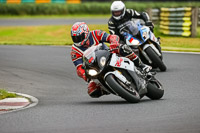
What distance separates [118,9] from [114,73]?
193 inches

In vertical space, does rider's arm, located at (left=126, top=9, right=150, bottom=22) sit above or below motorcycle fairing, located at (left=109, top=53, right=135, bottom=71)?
below

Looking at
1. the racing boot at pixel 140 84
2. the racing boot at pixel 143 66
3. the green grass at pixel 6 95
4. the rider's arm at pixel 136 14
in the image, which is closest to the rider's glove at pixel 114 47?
the racing boot at pixel 140 84

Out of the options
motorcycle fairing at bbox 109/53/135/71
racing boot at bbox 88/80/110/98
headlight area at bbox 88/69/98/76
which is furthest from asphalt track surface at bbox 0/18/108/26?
A: headlight area at bbox 88/69/98/76

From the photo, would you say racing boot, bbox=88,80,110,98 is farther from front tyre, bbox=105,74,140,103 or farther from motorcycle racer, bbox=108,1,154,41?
motorcycle racer, bbox=108,1,154,41

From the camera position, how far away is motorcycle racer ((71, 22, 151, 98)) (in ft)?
31.4

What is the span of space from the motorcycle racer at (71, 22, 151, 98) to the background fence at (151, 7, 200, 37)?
13.3 m

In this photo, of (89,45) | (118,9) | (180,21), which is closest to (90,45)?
(89,45)

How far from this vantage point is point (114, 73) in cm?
884

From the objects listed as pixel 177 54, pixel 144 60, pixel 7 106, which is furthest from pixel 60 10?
pixel 7 106

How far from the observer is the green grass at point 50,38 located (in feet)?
68.2

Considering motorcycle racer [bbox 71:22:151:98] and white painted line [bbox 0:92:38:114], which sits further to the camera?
motorcycle racer [bbox 71:22:151:98]

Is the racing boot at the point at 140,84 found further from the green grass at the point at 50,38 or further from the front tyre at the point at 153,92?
the green grass at the point at 50,38

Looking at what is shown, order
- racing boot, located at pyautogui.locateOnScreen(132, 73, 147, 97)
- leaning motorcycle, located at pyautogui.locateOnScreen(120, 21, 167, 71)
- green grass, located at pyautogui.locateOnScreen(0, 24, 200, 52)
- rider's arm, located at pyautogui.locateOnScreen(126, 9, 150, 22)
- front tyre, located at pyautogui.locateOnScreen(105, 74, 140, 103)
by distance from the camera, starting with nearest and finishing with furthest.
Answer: front tyre, located at pyautogui.locateOnScreen(105, 74, 140, 103) → racing boot, located at pyautogui.locateOnScreen(132, 73, 147, 97) → leaning motorcycle, located at pyautogui.locateOnScreen(120, 21, 167, 71) → rider's arm, located at pyautogui.locateOnScreen(126, 9, 150, 22) → green grass, located at pyautogui.locateOnScreen(0, 24, 200, 52)

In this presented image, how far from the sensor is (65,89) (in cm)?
1198
